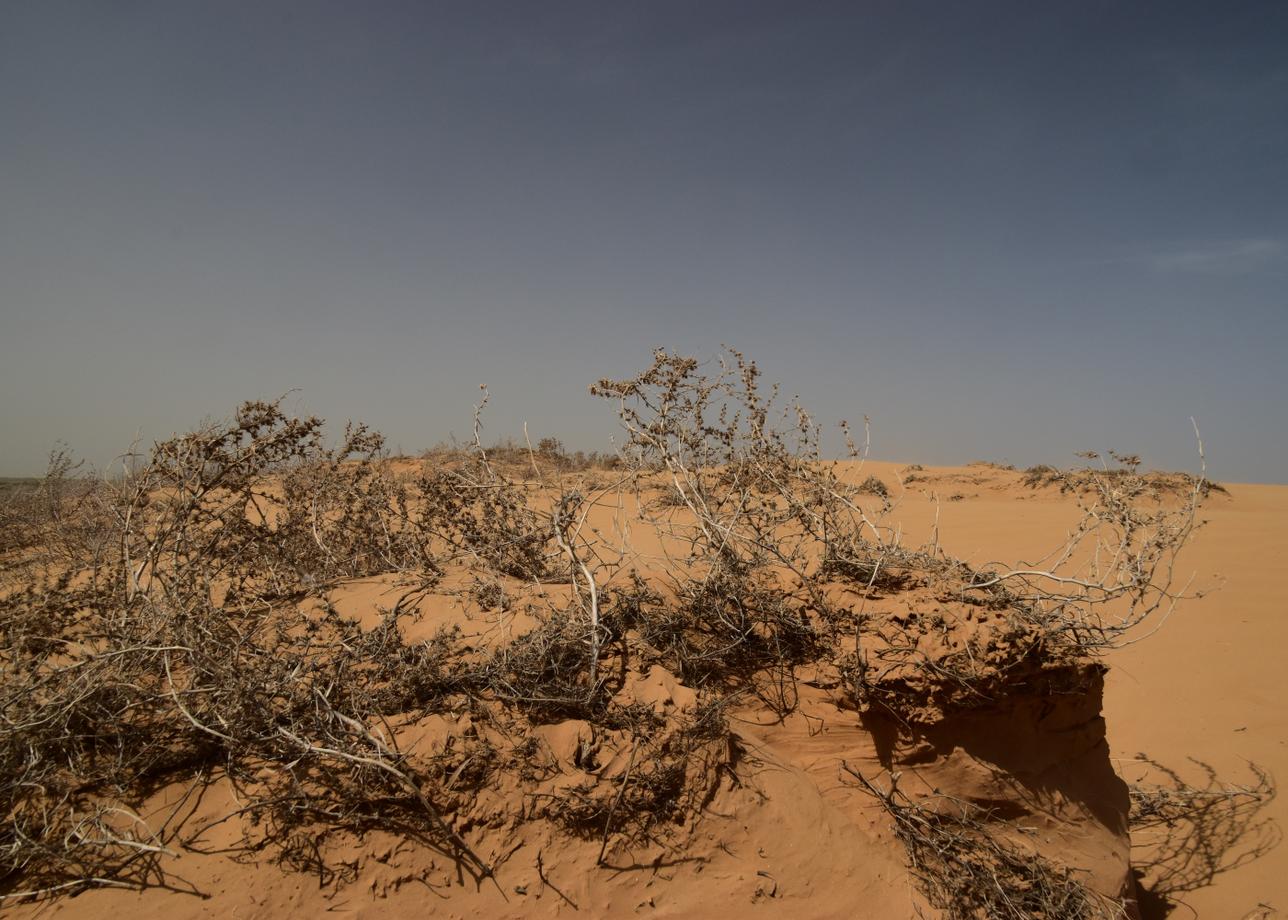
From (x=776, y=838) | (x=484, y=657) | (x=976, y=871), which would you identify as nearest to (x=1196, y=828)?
(x=976, y=871)

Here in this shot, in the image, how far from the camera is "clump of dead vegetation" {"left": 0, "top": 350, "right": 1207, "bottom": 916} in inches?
89.3

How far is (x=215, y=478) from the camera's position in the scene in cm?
327

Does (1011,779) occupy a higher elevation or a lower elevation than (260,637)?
lower

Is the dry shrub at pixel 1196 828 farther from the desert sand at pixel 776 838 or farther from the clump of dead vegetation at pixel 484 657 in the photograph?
the clump of dead vegetation at pixel 484 657

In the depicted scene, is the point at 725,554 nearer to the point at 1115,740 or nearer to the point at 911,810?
the point at 911,810

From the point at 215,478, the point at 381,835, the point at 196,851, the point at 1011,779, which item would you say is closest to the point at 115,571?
the point at 215,478

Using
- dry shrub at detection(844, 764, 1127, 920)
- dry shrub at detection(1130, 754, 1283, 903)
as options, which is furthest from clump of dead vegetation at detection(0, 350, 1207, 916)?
dry shrub at detection(1130, 754, 1283, 903)

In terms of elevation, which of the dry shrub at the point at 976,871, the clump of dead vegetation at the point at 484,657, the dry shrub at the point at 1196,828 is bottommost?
the dry shrub at the point at 1196,828

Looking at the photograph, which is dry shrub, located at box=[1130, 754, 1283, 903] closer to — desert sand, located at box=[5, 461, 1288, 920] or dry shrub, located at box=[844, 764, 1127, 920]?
desert sand, located at box=[5, 461, 1288, 920]

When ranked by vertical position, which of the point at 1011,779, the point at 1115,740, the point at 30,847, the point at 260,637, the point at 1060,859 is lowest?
the point at 1115,740

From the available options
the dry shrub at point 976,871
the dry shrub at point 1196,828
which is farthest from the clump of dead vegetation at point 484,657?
the dry shrub at point 1196,828

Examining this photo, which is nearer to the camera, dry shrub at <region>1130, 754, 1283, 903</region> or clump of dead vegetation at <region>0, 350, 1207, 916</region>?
clump of dead vegetation at <region>0, 350, 1207, 916</region>

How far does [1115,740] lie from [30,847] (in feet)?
22.3

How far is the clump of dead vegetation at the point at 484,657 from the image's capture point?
7.44 ft
